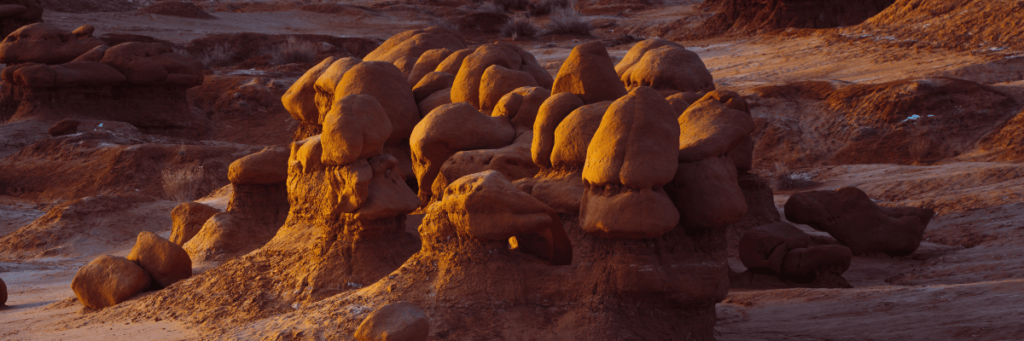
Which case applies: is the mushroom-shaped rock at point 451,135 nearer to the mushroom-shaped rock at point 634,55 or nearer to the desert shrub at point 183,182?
the mushroom-shaped rock at point 634,55

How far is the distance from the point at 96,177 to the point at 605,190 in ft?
33.9

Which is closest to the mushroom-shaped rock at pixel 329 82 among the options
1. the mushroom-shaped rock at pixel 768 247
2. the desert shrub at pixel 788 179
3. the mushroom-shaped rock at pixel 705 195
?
the mushroom-shaped rock at pixel 705 195

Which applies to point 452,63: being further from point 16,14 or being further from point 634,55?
point 16,14

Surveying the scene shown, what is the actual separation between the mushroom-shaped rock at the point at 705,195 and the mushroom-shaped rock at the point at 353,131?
5.49 ft

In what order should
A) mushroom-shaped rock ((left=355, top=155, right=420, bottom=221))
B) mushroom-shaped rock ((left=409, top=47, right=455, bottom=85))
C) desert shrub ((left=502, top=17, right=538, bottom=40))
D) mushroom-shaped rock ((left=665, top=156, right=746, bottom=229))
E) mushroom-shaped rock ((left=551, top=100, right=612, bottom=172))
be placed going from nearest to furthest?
mushroom-shaped rock ((left=665, top=156, right=746, bottom=229))
mushroom-shaped rock ((left=551, top=100, right=612, bottom=172))
mushroom-shaped rock ((left=355, top=155, right=420, bottom=221))
mushroom-shaped rock ((left=409, top=47, right=455, bottom=85))
desert shrub ((left=502, top=17, right=538, bottom=40))

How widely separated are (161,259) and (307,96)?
1.78 meters

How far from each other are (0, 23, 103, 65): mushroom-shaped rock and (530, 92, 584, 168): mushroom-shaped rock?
475 inches

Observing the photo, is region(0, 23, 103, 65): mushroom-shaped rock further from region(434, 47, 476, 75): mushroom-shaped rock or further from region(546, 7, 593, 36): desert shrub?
region(546, 7, 593, 36): desert shrub

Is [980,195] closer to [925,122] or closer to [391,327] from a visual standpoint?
[925,122]

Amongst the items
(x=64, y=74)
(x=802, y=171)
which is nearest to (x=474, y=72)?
(x=802, y=171)

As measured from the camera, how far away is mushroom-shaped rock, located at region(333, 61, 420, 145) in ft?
20.0

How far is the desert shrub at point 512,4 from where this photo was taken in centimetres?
2900

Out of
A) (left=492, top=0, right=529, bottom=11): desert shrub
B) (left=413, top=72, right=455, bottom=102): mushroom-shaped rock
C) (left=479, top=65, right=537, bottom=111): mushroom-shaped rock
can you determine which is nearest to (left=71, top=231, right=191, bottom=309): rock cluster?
(left=413, top=72, right=455, bottom=102): mushroom-shaped rock

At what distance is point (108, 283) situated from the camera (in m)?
5.82
